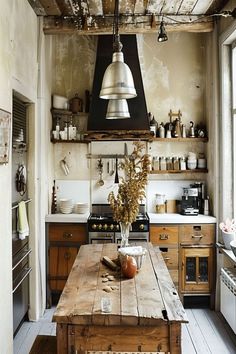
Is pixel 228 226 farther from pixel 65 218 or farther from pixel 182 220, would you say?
pixel 65 218

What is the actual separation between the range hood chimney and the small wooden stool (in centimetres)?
292

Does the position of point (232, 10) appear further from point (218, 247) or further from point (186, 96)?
point (218, 247)

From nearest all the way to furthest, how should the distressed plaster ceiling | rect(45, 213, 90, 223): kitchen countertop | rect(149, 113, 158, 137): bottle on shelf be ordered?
the distressed plaster ceiling, rect(45, 213, 90, 223): kitchen countertop, rect(149, 113, 158, 137): bottle on shelf

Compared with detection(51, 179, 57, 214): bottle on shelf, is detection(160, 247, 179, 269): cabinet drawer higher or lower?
lower

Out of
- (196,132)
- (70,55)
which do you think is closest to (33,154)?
(70,55)

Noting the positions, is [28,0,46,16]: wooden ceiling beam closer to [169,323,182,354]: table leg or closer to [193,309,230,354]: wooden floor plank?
[169,323,182,354]: table leg

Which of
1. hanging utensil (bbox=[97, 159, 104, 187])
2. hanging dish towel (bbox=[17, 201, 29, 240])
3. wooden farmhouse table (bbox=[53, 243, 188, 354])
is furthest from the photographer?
hanging utensil (bbox=[97, 159, 104, 187])

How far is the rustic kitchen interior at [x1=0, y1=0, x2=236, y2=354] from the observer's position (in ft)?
12.4

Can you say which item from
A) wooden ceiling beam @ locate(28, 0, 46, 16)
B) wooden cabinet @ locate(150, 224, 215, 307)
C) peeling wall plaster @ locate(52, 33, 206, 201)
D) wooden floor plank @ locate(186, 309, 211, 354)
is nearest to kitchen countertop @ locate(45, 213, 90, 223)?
peeling wall plaster @ locate(52, 33, 206, 201)

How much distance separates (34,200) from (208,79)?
2675 mm

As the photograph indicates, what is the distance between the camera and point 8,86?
3.26 metres

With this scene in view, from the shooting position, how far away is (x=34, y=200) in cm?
443

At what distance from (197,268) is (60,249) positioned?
1.66 metres

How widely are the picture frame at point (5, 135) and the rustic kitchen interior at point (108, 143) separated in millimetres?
16
